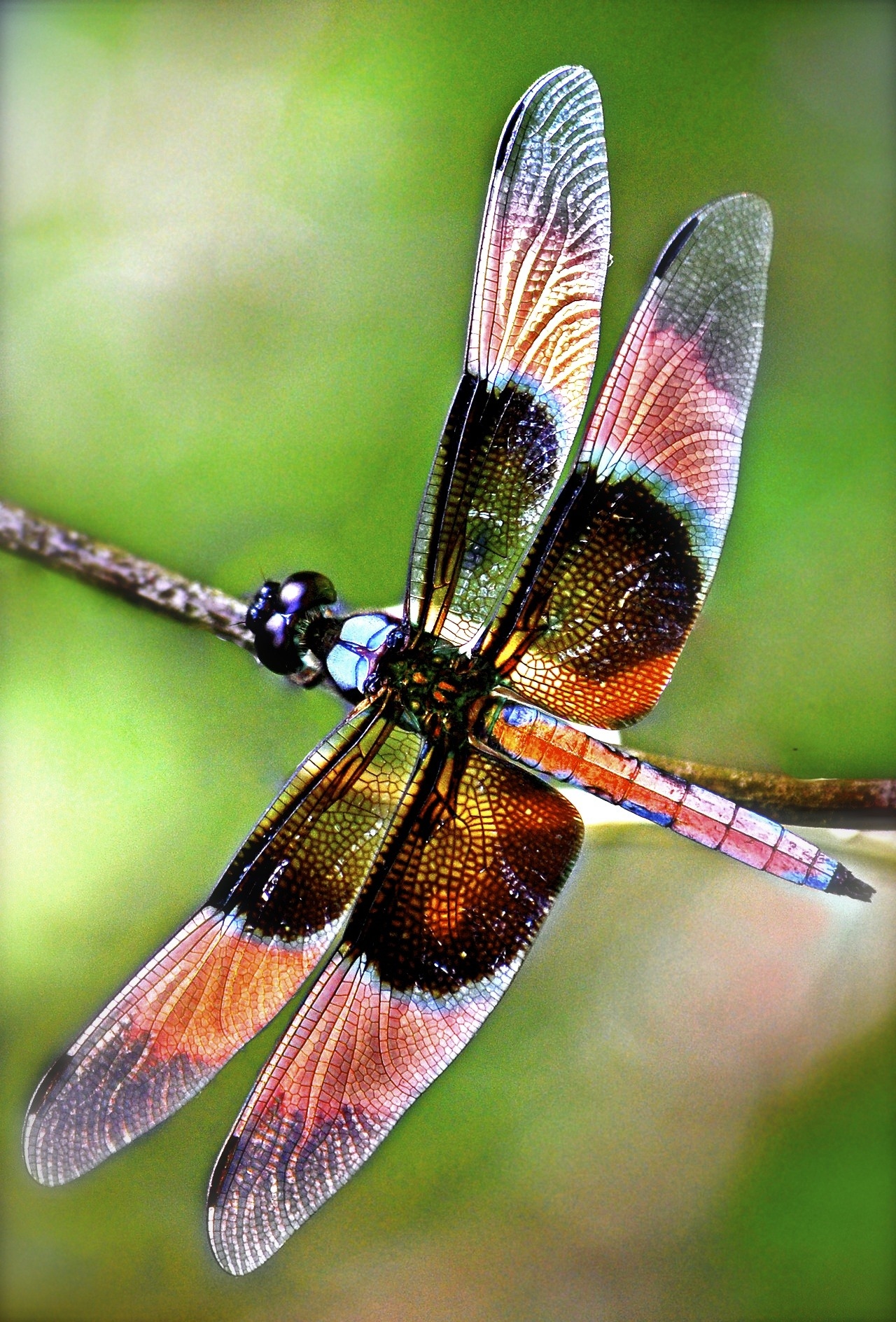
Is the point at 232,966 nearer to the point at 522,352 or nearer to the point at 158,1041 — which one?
the point at 158,1041

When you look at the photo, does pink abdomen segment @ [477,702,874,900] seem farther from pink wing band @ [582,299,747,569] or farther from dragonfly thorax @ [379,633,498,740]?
pink wing band @ [582,299,747,569]

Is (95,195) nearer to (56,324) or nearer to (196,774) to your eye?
(56,324)

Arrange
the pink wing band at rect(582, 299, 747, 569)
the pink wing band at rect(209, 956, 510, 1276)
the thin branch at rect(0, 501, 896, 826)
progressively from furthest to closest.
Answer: the thin branch at rect(0, 501, 896, 826)
the pink wing band at rect(582, 299, 747, 569)
the pink wing band at rect(209, 956, 510, 1276)

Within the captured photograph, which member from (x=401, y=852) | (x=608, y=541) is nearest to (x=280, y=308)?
(x=608, y=541)

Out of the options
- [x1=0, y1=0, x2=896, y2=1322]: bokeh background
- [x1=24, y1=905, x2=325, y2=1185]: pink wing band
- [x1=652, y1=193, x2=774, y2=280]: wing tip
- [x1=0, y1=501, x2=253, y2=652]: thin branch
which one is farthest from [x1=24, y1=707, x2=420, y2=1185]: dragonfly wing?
[x1=652, y1=193, x2=774, y2=280]: wing tip

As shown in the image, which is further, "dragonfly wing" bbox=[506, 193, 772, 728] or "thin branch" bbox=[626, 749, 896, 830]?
"thin branch" bbox=[626, 749, 896, 830]

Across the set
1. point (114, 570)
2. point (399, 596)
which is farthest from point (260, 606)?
point (114, 570)
